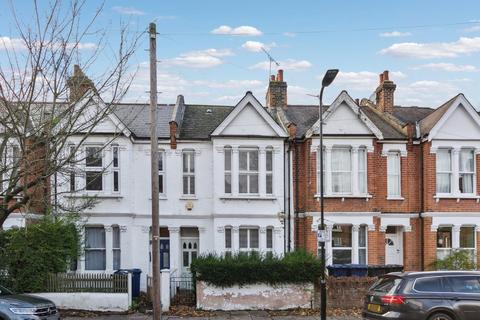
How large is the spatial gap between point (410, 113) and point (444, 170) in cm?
451

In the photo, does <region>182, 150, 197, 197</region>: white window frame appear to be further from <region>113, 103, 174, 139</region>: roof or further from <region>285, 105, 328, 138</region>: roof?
<region>285, 105, 328, 138</region>: roof

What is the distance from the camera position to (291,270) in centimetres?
1953

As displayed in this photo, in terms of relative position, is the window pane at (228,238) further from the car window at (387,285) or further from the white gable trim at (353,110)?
the car window at (387,285)

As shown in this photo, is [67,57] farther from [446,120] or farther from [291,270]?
[446,120]

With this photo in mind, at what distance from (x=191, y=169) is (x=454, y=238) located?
11.3m

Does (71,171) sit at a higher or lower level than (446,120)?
lower

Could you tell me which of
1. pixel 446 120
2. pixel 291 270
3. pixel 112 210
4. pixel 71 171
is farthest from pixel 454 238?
pixel 71 171

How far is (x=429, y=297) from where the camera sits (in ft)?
45.7

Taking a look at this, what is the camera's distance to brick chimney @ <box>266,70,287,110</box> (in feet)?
94.8

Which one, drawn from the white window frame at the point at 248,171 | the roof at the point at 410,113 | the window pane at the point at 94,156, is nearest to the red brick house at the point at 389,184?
the white window frame at the point at 248,171

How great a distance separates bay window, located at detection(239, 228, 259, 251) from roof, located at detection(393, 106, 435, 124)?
8.58 m

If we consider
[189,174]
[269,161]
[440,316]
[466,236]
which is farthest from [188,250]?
[440,316]

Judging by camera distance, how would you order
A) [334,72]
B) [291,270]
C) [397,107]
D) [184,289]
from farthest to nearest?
[397,107], [184,289], [291,270], [334,72]

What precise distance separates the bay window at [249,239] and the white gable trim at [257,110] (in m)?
4.10
